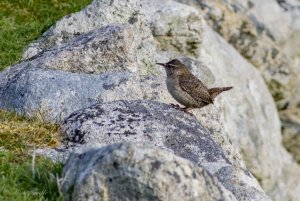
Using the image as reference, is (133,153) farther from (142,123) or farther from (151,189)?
(142,123)

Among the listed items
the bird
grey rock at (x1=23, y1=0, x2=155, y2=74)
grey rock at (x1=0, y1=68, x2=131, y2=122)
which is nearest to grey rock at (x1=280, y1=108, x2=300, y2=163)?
grey rock at (x1=23, y1=0, x2=155, y2=74)

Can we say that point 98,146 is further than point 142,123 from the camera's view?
No

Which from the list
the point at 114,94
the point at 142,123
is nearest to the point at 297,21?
the point at 114,94

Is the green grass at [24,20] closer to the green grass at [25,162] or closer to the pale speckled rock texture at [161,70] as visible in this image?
the pale speckled rock texture at [161,70]

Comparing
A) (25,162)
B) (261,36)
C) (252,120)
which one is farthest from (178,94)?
(261,36)

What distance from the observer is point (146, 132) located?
846 centimetres

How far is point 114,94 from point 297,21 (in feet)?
30.8

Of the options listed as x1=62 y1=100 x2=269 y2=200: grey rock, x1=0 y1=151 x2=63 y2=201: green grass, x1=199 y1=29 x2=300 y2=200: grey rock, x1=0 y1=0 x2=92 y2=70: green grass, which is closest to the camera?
x1=0 y1=151 x2=63 y2=201: green grass

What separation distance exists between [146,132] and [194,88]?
279 centimetres

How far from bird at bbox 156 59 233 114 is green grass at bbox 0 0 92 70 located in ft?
9.15

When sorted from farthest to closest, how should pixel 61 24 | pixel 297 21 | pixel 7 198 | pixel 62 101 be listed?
pixel 297 21 → pixel 61 24 → pixel 62 101 → pixel 7 198

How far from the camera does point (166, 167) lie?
6.30 m

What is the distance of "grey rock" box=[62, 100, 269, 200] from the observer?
834 cm

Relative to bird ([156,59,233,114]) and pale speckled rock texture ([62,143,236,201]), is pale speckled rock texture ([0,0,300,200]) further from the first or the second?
pale speckled rock texture ([62,143,236,201])
